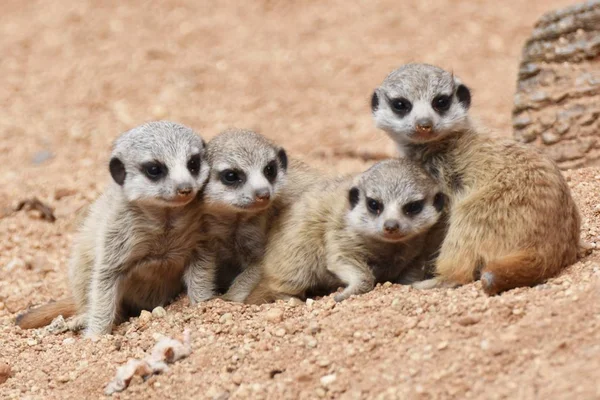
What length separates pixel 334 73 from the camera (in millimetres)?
8211

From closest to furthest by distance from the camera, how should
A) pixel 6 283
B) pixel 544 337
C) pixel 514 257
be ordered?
pixel 544 337
pixel 514 257
pixel 6 283

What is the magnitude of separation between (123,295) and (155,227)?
0.43 m

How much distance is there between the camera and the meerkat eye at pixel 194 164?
3.63 metres

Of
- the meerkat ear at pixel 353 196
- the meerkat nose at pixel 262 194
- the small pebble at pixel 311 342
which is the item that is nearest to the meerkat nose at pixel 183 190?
the meerkat nose at pixel 262 194

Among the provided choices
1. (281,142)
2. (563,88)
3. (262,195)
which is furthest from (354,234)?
(281,142)

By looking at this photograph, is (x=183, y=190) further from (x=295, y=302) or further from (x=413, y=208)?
(x=413, y=208)

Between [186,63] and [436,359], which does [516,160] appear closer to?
[436,359]

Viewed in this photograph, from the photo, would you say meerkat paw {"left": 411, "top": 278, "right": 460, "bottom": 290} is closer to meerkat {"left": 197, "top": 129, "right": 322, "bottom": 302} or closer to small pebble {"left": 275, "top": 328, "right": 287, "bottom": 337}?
small pebble {"left": 275, "top": 328, "right": 287, "bottom": 337}

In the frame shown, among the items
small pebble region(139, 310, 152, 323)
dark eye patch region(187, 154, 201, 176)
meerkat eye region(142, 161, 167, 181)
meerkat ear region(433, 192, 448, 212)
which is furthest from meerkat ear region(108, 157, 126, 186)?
meerkat ear region(433, 192, 448, 212)

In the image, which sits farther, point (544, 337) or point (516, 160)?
point (516, 160)

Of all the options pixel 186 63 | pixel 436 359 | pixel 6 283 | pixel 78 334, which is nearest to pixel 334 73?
pixel 186 63

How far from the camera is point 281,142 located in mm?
6578

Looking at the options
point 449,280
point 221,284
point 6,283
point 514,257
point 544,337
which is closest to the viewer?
point 544,337

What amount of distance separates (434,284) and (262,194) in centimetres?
78
